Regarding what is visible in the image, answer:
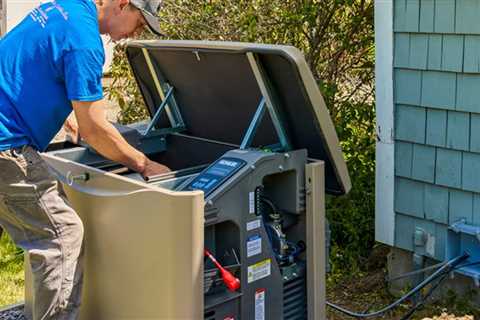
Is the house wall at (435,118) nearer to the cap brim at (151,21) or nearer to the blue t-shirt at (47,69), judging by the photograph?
the cap brim at (151,21)

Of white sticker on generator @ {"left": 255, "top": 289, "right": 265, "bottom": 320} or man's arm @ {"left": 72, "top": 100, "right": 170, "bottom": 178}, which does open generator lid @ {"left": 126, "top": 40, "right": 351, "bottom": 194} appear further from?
white sticker on generator @ {"left": 255, "top": 289, "right": 265, "bottom": 320}

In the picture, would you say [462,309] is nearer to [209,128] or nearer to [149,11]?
[209,128]

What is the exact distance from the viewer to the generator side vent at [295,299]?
134 inches

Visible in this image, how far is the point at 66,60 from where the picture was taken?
2.98m

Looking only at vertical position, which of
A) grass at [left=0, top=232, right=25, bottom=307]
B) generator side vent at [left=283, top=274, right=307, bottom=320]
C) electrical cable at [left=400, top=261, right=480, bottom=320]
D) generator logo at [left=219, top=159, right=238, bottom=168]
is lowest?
grass at [left=0, top=232, right=25, bottom=307]

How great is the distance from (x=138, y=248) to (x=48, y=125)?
662 mm

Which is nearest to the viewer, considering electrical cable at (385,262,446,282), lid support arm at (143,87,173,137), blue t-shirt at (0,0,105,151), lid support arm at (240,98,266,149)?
blue t-shirt at (0,0,105,151)

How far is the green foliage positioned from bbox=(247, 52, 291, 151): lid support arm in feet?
5.67

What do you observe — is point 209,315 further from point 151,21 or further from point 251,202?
point 151,21

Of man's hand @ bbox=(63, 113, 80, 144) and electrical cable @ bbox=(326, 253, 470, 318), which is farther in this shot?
electrical cable @ bbox=(326, 253, 470, 318)

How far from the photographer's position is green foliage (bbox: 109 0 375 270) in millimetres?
5094

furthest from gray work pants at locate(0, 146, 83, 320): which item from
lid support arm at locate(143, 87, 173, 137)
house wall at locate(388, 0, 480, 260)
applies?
house wall at locate(388, 0, 480, 260)

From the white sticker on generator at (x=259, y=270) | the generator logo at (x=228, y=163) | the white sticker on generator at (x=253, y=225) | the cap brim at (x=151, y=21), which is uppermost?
the cap brim at (x=151, y=21)

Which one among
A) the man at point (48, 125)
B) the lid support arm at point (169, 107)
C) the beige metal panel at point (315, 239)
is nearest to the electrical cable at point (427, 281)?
the beige metal panel at point (315, 239)
